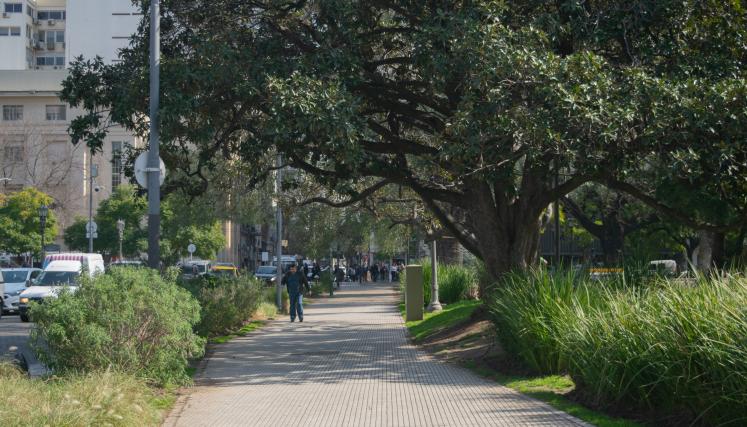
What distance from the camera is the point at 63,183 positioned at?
6500cm

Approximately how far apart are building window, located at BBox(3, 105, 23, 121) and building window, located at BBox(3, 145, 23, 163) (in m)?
15.5

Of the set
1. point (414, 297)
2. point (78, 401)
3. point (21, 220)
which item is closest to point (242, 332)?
point (414, 297)

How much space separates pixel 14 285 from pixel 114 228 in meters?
28.9

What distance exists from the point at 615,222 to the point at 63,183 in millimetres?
43208

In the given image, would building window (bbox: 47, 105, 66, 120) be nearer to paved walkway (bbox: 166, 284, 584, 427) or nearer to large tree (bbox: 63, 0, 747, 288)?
large tree (bbox: 63, 0, 747, 288)

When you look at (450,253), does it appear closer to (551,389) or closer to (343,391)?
(343,391)

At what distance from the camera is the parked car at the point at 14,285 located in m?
32.3

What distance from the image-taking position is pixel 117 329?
11914mm

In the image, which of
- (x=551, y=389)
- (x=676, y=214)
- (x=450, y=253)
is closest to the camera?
(x=551, y=389)

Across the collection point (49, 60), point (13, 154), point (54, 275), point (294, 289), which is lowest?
point (294, 289)

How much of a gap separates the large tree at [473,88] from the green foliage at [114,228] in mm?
43720

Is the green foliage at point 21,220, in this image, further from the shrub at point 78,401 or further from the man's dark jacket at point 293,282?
the shrub at point 78,401

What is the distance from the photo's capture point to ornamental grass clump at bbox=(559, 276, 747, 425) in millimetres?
8398

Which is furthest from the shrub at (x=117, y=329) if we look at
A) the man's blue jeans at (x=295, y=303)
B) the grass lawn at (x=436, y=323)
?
the man's blue jeans at (x=295, y=303)
